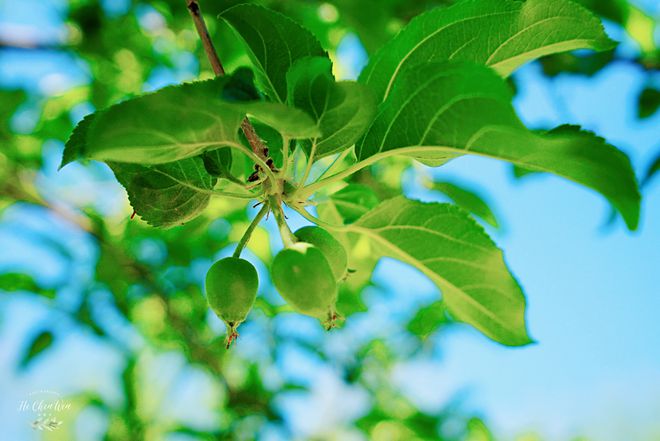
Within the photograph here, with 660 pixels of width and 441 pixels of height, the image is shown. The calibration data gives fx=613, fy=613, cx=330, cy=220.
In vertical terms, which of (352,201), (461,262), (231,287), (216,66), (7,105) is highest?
(7,105)

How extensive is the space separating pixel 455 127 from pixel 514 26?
0.21 metres

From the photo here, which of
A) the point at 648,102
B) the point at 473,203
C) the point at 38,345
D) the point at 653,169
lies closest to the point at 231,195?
the point at 473,203

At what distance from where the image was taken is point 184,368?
319cm

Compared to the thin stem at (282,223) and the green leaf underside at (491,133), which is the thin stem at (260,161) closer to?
the thin stem at (282,223)

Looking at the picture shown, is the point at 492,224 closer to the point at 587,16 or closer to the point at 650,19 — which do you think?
the point at 587,16

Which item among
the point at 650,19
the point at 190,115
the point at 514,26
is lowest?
the point at 190,115

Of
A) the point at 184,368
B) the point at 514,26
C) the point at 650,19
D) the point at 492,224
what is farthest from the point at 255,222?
the point at 184,368

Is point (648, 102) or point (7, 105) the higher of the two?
point (648, 102)

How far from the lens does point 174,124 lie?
677 mm

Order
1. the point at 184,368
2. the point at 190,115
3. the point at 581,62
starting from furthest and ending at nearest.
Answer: the point at 184,368
the point at 581,62
the point at 190,115

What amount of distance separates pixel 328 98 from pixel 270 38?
142mm

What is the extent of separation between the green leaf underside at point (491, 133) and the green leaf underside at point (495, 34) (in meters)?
0.13

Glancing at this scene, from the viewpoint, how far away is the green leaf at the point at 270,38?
0.82 meters

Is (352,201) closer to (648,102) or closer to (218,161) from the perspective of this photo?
(218,161)
